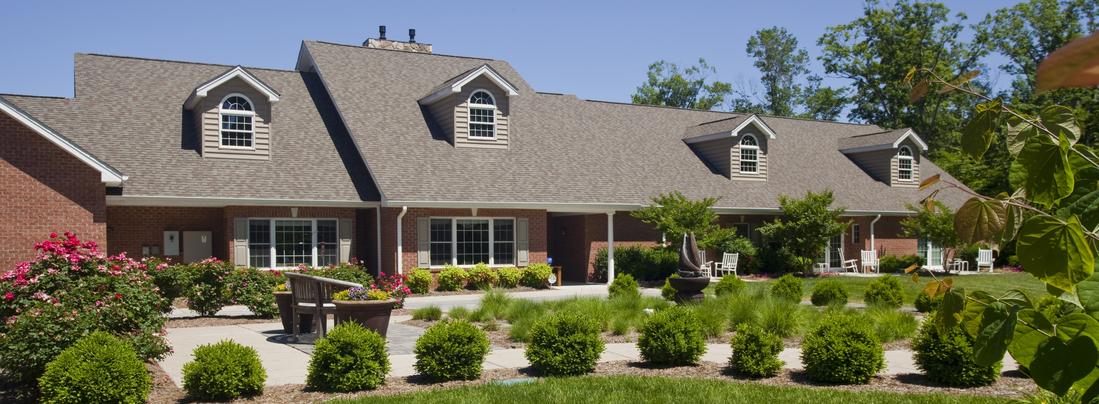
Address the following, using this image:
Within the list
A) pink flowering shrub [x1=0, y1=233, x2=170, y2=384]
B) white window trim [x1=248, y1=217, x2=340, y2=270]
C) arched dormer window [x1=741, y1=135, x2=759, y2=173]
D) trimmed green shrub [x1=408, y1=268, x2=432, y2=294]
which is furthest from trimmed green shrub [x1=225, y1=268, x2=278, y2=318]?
arched dormer window [x1=741, y1=135, x2=759, y2=173]

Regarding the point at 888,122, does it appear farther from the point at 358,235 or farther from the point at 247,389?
the point at 247,389

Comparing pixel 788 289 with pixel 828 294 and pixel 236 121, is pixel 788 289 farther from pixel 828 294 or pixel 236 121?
pixel 236 121

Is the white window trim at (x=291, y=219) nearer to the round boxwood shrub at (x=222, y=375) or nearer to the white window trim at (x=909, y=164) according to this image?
the round boxwood shrub at (x=222, y=375)

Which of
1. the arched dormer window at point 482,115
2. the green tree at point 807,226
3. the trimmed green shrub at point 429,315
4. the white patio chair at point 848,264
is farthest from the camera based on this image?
the white patio chair at point 848,264

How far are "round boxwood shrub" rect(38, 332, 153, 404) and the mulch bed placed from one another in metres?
0.63

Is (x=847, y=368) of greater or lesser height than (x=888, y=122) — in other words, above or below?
below

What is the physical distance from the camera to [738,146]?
31.6 metres

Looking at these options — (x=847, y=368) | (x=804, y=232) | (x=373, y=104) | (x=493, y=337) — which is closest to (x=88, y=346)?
(x=493, y=337)

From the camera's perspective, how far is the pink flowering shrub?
9047 mm

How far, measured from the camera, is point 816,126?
38.7 metres

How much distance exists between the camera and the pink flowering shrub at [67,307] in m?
9.05

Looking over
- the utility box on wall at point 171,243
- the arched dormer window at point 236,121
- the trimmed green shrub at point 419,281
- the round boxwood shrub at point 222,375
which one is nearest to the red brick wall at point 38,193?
the utility box on wall at point 171,243

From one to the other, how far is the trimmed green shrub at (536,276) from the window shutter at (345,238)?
502 cm

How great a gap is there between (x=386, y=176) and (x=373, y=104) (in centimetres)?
386
